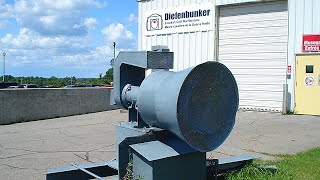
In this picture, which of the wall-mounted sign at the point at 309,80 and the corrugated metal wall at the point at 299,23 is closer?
the corrugated metal wall at the point at 299,23

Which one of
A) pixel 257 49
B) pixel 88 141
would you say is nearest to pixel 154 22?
pixel 257 49

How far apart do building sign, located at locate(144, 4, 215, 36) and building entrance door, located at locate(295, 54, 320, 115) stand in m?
4.34

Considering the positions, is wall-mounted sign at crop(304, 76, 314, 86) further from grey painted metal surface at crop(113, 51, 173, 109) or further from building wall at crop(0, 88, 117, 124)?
grey painted metal surface at crop(113, 51, 173, 109)

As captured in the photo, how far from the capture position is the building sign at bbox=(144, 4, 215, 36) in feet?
57.7

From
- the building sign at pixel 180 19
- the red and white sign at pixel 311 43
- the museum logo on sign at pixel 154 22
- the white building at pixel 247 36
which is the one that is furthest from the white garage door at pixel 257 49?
the museum logo on sign at pixel 154 22

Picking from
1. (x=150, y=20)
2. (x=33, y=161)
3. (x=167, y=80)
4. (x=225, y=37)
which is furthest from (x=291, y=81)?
(x=167, y=80)

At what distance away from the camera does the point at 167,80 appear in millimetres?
4168

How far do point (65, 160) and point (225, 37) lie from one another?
11.5m

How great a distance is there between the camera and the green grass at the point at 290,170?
5.47 meters

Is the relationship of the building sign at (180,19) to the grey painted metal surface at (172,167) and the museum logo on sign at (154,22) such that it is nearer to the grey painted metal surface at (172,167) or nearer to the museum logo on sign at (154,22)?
the museum logo on sign at (154,22)

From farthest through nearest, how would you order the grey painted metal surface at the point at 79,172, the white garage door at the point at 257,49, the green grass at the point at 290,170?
the white garage door at the point at 257,49 < the green grass at the point at 290,170 < the grey painted metal surface at the point at 79,172

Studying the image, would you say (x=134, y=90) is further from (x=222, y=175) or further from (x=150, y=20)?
(x=150, y=20)

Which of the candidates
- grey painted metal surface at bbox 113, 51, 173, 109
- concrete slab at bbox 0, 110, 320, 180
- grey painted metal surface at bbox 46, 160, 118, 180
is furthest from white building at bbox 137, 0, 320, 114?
grey painted metal surface at bbox 46, 160, 118, 180

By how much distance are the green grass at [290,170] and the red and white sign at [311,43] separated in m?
8.36
